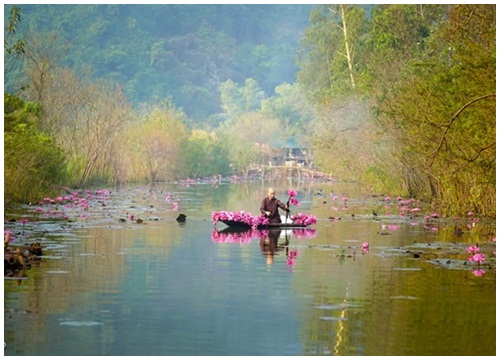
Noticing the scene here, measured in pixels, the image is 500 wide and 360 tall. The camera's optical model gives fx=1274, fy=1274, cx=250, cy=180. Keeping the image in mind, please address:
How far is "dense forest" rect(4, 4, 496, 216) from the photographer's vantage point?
3027 cm

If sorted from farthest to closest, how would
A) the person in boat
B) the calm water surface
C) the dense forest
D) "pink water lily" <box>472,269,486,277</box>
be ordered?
1. the dense forest
2. the person in boat
3. "pink water lily" <box>472,269,486,277</box>
4. the calm water surface

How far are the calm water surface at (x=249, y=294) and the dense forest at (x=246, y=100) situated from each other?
2.74m

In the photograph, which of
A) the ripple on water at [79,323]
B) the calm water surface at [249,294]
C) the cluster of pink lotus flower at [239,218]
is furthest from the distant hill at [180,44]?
the ripple on water at [79,323]

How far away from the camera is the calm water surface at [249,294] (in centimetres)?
1286

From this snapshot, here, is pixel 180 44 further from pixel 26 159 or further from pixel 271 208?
pixel 271 208

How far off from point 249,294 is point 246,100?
12989 cm

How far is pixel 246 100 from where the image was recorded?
146000 millimetres

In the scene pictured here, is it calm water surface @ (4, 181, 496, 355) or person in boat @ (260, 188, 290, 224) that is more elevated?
person in boat @ (260, 188, 290, 224)

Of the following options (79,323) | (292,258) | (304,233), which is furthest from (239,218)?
(79,323)

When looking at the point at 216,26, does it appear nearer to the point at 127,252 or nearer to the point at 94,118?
the point at 94,118

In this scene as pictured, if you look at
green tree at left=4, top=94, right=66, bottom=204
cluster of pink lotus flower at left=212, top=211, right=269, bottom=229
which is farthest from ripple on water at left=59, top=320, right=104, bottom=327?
green tree at left=4, top=94, right=66, bottom=204

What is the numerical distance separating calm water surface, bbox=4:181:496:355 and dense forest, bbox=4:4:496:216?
8.98ft

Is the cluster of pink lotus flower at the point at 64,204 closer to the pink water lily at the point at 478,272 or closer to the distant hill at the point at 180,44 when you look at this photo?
the pink water lily at the point at 478,272

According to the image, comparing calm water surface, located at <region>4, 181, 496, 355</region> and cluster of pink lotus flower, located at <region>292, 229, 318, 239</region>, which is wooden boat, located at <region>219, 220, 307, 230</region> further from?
calm water surface, located at <region>4, 181, 496, 355</region>
